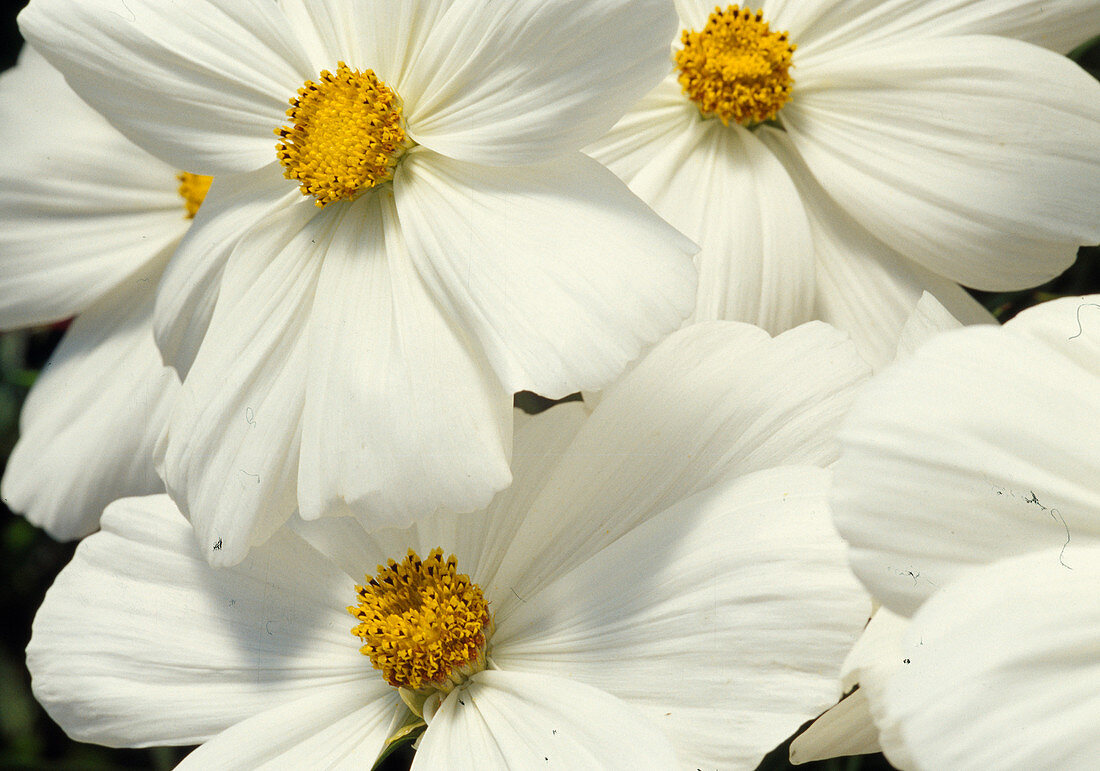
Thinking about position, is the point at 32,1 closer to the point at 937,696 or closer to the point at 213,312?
the point at 213,312

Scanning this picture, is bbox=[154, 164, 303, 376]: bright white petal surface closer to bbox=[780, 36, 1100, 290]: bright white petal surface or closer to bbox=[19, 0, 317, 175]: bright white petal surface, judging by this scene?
bbox=[19, 0, 317, 175]: bright white petal surface

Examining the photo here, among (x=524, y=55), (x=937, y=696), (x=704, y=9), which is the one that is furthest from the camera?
(x=704, y=9)

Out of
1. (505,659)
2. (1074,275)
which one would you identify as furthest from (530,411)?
(1074,275)

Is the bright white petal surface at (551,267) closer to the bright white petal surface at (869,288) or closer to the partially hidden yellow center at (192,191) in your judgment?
the bright white petal surface at (869,288)

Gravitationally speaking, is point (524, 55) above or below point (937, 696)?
above

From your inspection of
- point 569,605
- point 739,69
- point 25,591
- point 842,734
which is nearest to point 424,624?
point 569,605

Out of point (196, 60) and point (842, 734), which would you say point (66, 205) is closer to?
point (196, 60)

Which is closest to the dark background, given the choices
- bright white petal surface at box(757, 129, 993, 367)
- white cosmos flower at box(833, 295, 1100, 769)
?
bright white petal surface at box(757, 129, 993, 367)
